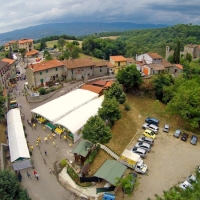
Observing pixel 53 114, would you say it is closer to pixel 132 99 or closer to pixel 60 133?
pixel 60 133

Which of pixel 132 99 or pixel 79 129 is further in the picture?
pixel 132 99

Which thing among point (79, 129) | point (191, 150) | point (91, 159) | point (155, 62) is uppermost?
point (155, 62)

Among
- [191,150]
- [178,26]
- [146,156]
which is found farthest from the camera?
[178,26]

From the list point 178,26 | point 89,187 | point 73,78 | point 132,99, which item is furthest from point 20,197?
point 178,26

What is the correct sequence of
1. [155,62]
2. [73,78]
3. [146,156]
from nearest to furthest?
[146,156] < [73,78] < [155,62]

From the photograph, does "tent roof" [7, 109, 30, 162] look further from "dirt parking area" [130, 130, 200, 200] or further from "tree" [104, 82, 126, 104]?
"tree" [104, 82, 126, 104]

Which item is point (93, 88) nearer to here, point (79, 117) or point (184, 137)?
point (79, 117)

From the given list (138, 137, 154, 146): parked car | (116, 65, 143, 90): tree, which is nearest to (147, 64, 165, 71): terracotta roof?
(116, 65, 143, 90): tree
